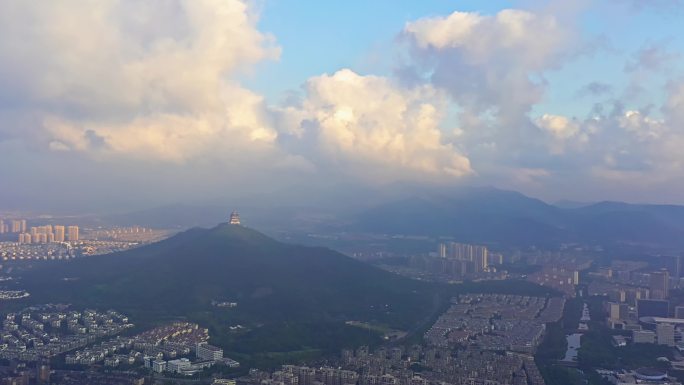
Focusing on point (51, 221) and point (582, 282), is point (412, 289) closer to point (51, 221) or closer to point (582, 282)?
point (582, 282)

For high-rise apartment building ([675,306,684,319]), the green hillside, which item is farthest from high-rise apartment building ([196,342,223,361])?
high-rise apartment building ([675,306,684,319])

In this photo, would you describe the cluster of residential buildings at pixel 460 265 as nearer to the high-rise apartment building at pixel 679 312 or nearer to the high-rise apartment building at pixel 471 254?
the high-rise apartment building at pixel 471 254

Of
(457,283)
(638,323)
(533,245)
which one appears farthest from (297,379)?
(533,245)

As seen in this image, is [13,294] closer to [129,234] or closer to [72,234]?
[72,234]

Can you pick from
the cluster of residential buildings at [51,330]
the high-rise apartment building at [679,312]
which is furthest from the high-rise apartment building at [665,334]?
the cluster of residential buildings at [51,330]

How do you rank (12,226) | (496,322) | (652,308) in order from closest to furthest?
(496,322)
(652,308)
(12,226)

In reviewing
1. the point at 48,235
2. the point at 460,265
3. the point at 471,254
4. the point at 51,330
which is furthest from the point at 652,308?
the point at 48,235

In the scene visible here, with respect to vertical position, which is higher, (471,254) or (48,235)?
(48,235)
